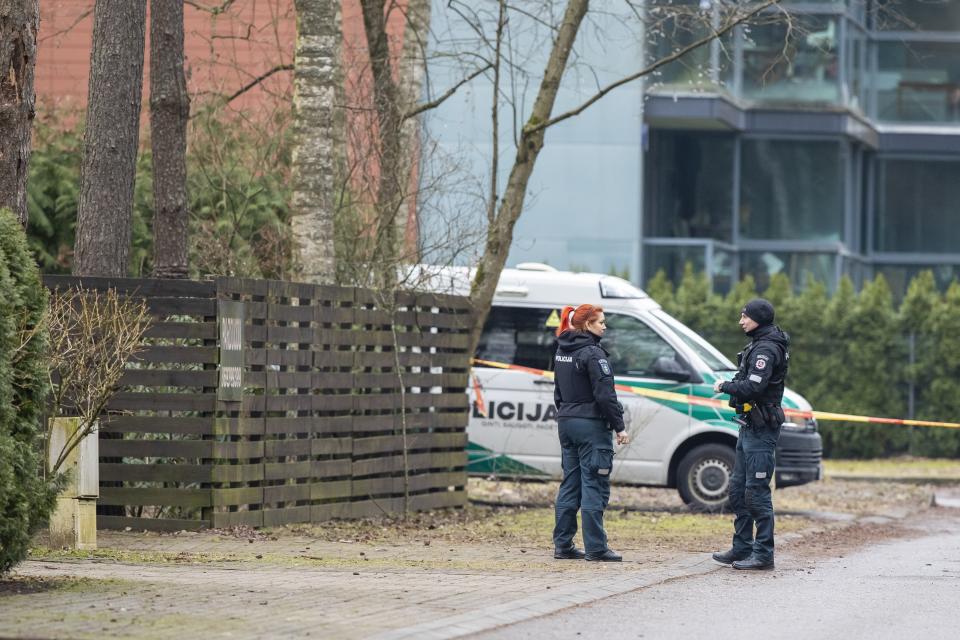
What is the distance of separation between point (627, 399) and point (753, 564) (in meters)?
5.47

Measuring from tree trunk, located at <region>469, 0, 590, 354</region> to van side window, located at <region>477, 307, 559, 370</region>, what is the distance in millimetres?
1425

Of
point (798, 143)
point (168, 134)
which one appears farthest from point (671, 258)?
point (168, 134)

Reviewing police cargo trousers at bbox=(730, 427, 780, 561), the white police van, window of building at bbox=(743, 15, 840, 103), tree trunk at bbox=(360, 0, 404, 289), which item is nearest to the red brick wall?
tree trunk at bbox=(360, 0, 404, 289)

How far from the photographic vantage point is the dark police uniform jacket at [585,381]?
36.6 ft

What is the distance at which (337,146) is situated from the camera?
1647 cm

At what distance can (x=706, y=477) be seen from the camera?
1622cm

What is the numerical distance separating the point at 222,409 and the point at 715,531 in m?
4.49

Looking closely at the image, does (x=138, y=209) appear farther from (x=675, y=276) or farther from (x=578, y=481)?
(x=675, y=276)

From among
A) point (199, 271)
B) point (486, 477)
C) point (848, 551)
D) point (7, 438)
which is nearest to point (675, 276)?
point (486, 477)

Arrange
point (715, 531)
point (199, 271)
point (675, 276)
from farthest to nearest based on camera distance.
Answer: point (675, 276), point (199, 271), point (715, 531)

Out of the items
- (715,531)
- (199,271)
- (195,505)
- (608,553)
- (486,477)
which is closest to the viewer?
(608,553)

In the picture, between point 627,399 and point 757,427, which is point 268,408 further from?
point 627,399

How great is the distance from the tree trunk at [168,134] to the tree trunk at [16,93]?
3057 millimetres

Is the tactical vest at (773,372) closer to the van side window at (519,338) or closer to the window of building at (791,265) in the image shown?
the van side window at (519,338)
